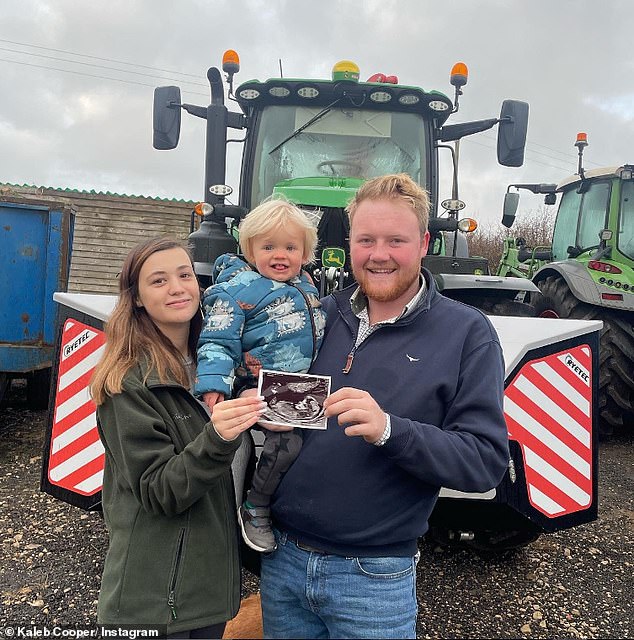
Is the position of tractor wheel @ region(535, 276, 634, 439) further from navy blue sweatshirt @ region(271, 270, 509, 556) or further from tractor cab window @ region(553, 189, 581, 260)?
navy blue sweatshirt @ region(271, 270, 509, 556)

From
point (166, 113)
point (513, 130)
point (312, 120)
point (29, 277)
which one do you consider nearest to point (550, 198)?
point (513, 130)

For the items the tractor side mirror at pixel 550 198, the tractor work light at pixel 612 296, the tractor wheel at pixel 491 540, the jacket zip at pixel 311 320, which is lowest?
the tractor wheel at pixel 491 540

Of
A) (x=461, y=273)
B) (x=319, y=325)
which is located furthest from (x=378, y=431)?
(x=461, y=273)

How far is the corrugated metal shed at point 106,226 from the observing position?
1103 cm

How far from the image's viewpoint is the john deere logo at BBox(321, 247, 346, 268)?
354 centimetres

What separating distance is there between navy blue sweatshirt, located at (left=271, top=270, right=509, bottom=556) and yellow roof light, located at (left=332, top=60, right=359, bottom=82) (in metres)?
2.93

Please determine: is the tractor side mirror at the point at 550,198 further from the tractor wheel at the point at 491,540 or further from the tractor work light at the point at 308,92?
the tractor wheel at the point at 491,540

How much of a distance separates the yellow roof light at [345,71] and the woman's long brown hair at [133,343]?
9.26ft

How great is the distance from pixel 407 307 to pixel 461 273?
2613 millimetres

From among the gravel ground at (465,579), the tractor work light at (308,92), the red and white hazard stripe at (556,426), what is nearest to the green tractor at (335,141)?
the tractor work light at (308,92)

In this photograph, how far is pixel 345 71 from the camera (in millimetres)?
4090

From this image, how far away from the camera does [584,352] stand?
250cm

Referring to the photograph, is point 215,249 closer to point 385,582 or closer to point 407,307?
point 407,307

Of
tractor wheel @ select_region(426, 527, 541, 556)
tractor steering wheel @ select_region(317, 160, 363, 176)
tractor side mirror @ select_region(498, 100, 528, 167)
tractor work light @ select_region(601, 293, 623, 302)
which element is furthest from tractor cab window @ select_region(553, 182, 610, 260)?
tractor wheel @ select_region(426, 527, 541, 556)
